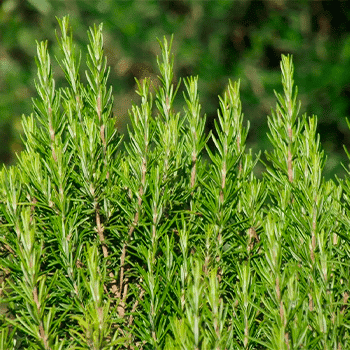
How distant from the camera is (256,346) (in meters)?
0.82

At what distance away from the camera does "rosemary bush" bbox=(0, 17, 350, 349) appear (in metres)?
0.73

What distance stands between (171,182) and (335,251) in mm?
342

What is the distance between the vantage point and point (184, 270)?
794 millimetres

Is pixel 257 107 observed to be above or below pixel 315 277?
above

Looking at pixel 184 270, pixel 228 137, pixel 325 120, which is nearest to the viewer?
pixel 184 270

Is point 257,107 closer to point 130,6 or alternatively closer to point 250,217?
point 130,6

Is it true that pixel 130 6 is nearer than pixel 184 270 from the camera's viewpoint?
No

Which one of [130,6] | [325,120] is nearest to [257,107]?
[325,120]

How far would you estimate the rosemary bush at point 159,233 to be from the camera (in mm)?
733

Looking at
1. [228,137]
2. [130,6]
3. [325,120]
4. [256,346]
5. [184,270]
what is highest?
[130,6]

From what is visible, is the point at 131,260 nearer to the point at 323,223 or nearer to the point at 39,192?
the point at 39,192

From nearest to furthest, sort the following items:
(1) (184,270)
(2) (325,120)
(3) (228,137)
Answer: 1. (1) (184,270)
2. (3) (228,137)
3. (2) (325,120)

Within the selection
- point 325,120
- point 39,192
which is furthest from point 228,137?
point 325,120

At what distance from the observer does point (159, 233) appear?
0.85 m
